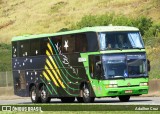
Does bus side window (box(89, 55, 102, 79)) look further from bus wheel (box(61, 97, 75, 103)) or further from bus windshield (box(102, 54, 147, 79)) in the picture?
bus wheel (box(61, 97, 75, 103))

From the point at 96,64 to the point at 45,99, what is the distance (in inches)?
219

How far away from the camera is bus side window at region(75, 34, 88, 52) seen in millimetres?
37000

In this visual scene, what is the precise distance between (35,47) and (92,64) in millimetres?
5657

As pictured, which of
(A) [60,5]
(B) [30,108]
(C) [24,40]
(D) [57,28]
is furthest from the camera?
(A) [60,5]

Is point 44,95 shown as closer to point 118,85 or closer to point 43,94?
point 43,94

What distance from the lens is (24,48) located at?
42500 mm

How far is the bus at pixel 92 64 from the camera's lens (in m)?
36.2

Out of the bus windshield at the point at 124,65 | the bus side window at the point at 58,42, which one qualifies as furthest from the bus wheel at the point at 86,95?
the bus side window at the point at 58,42

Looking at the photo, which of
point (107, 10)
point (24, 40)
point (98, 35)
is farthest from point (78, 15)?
point (98, 35)

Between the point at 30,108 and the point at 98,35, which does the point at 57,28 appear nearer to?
the point at 98,35

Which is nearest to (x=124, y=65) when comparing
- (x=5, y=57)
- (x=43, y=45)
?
(x=43, y=45)

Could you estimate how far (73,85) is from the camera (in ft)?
127

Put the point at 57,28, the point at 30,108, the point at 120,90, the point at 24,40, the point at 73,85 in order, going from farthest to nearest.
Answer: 1. the point at 57,28
2. the point at 24,40
3. the point at 73,85
4. the point at 120,90
5. the point at 30,108

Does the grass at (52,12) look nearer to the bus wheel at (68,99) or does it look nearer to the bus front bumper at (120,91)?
the bus wheel at (68,99)
